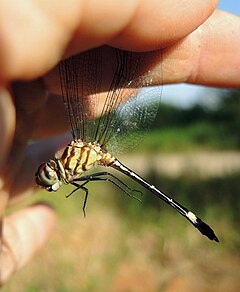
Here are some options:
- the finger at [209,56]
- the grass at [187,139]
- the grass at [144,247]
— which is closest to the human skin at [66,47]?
the finger at [209,56]

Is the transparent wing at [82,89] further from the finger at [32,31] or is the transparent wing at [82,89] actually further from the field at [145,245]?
the field at [145,245]

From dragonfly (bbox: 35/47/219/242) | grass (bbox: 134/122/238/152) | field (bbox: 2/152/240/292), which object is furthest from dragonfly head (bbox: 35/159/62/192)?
grass (bbox: 134/122/238/152)

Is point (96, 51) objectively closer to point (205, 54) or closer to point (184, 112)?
point (205, 54)

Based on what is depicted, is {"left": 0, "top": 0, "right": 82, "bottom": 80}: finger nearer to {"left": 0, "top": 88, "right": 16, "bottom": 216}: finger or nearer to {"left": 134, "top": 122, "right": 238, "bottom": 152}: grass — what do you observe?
{"left": 0, "top": 88, "right": 16, "bottom": 216}: finger

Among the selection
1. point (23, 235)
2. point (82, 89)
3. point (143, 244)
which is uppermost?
point (82, 89)

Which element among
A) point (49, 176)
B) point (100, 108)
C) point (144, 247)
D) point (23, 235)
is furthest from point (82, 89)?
point (144, 247)

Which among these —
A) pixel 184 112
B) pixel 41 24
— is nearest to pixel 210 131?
pixel 184 112

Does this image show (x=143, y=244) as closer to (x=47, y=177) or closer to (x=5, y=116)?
(x=47, y=177)
